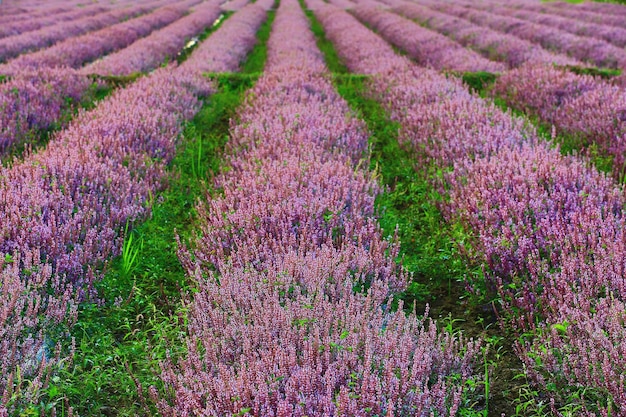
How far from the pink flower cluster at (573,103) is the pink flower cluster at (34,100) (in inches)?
224

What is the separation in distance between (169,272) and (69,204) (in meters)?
0.77

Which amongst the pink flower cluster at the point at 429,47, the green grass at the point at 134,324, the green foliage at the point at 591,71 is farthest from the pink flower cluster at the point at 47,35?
the green foliage at the point at 591,71

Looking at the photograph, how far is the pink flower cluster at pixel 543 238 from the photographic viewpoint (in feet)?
7.90

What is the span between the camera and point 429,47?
12844 millimetres

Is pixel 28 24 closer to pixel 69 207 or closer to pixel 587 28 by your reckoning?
pixel 587 28

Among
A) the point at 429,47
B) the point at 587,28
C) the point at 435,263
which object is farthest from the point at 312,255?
the point at 587,28

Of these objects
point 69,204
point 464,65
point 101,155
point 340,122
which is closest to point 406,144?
point 340,122

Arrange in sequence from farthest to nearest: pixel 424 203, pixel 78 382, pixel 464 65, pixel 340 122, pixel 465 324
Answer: pixel 464 65
pixel 340 122
pixel 424 203
pixel 465 324
pixel 78 382

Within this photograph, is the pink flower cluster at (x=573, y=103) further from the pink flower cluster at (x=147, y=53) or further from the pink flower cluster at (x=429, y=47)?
the pink flower cluster at (x=147, y=53)

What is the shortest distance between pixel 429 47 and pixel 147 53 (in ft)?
19.3

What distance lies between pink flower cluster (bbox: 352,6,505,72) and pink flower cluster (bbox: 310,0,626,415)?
4.55 m

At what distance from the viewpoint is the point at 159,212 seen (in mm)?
4652

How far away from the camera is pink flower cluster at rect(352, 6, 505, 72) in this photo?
10336 millimetres

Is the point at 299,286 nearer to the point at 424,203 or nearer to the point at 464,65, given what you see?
the point at 424,203
